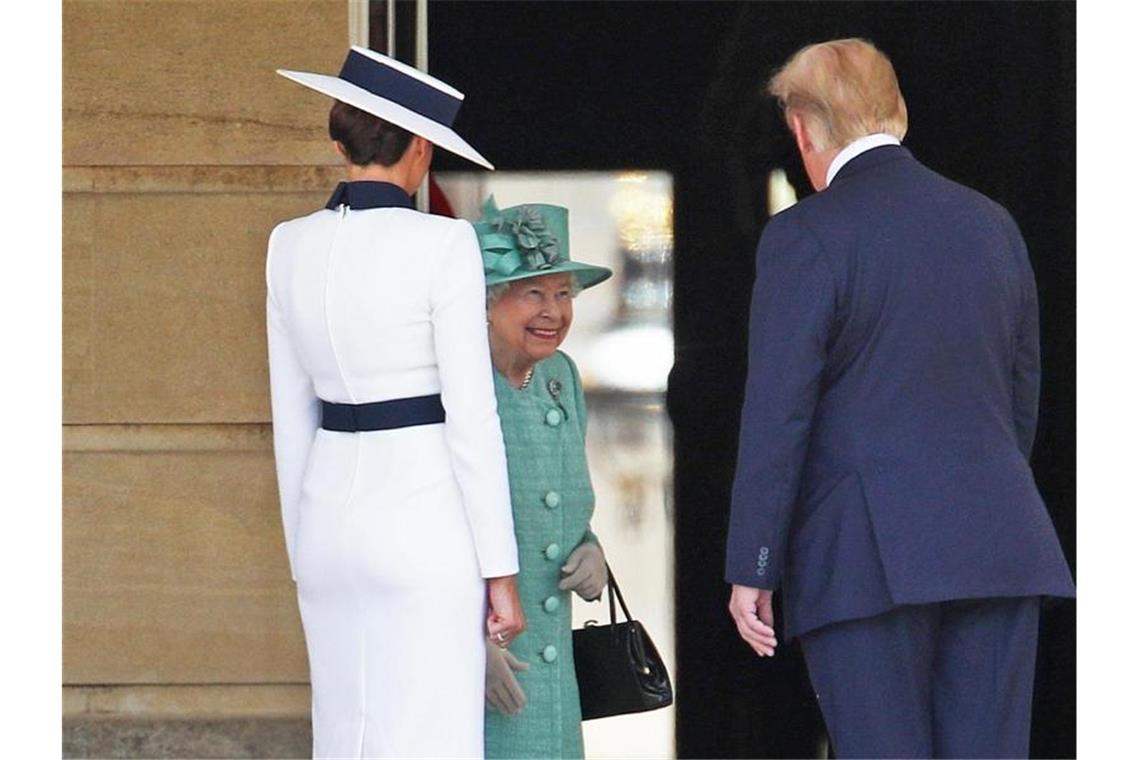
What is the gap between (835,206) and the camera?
152 inches

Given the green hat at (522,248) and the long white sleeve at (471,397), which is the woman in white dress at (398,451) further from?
the green hat at (522,248)

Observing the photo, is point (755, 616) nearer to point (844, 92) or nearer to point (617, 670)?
point (617, 670)

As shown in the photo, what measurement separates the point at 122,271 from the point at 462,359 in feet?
5.04

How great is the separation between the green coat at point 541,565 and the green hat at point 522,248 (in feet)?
0.78

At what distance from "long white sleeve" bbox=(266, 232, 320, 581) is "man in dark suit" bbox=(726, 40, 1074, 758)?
0.93 m

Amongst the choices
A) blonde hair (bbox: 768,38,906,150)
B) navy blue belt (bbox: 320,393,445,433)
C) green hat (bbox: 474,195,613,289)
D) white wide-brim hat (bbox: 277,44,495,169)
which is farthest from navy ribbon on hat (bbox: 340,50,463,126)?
blonde hair (bbox: 768,38,906,150)

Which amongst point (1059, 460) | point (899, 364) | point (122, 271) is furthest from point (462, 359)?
point (1059, 460)

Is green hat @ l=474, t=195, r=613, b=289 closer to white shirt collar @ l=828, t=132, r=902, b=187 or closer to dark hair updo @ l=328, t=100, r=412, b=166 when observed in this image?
dark hair updo @ l=328, t=100, r=412, b=166

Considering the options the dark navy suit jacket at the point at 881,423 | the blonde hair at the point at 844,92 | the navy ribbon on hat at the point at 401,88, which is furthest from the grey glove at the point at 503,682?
the blonde hair at the point at 844,92

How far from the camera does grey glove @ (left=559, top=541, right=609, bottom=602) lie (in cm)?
425

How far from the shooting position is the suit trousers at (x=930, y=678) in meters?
3.81

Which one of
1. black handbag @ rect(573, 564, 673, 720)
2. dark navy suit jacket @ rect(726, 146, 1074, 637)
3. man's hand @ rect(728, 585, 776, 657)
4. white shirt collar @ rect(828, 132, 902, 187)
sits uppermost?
white shirt collar @ rect(828, 132, 902, 187)
